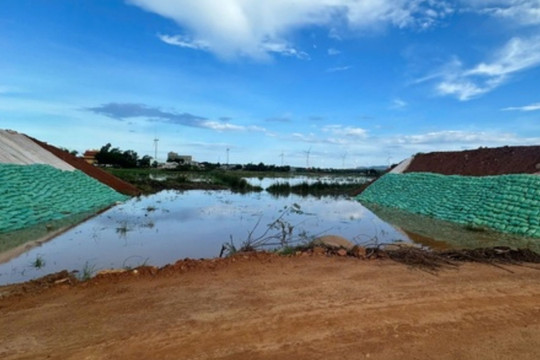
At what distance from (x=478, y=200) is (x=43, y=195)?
49.9ft

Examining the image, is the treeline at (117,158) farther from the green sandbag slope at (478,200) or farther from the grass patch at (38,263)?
the grass patch at (38,263)

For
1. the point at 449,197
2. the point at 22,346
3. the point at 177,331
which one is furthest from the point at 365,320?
the point at 449,197

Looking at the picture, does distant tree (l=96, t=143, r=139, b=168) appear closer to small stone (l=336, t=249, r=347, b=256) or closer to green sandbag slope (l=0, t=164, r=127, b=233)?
green sandbag slope (l=0, t=164, r=127, b=233)

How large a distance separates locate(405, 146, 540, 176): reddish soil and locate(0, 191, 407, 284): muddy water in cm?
684

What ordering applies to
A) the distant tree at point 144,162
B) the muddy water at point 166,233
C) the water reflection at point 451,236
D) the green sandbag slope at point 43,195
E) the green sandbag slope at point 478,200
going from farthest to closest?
the distant tree at point 144,162 → the green sandbag slope at point 478,200 → the green sandbag slope at point 43,195 → the water reflection at point 451,236 → the muddy water at point 166,233

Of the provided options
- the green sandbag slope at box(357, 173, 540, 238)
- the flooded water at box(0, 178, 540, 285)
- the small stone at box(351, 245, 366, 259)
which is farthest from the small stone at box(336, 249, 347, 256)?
the green sandbag slope at box(357, 173, 540, 238)

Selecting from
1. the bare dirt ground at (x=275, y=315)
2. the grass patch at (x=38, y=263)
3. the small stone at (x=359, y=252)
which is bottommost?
the grass patch at (x=38, y=263)

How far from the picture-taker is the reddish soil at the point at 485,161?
52.6 ft

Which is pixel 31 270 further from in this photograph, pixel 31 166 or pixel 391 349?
pixel 31 166

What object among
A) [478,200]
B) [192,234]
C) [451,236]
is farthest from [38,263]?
[478,200]

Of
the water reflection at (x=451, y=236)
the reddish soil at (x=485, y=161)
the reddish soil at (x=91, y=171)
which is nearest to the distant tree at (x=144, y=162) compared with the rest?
the reddish soil at (x=91, y=171)

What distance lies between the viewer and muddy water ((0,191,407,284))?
6.64 m

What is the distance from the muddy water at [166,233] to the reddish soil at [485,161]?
6.84m

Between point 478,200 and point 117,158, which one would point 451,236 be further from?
point 117,158
